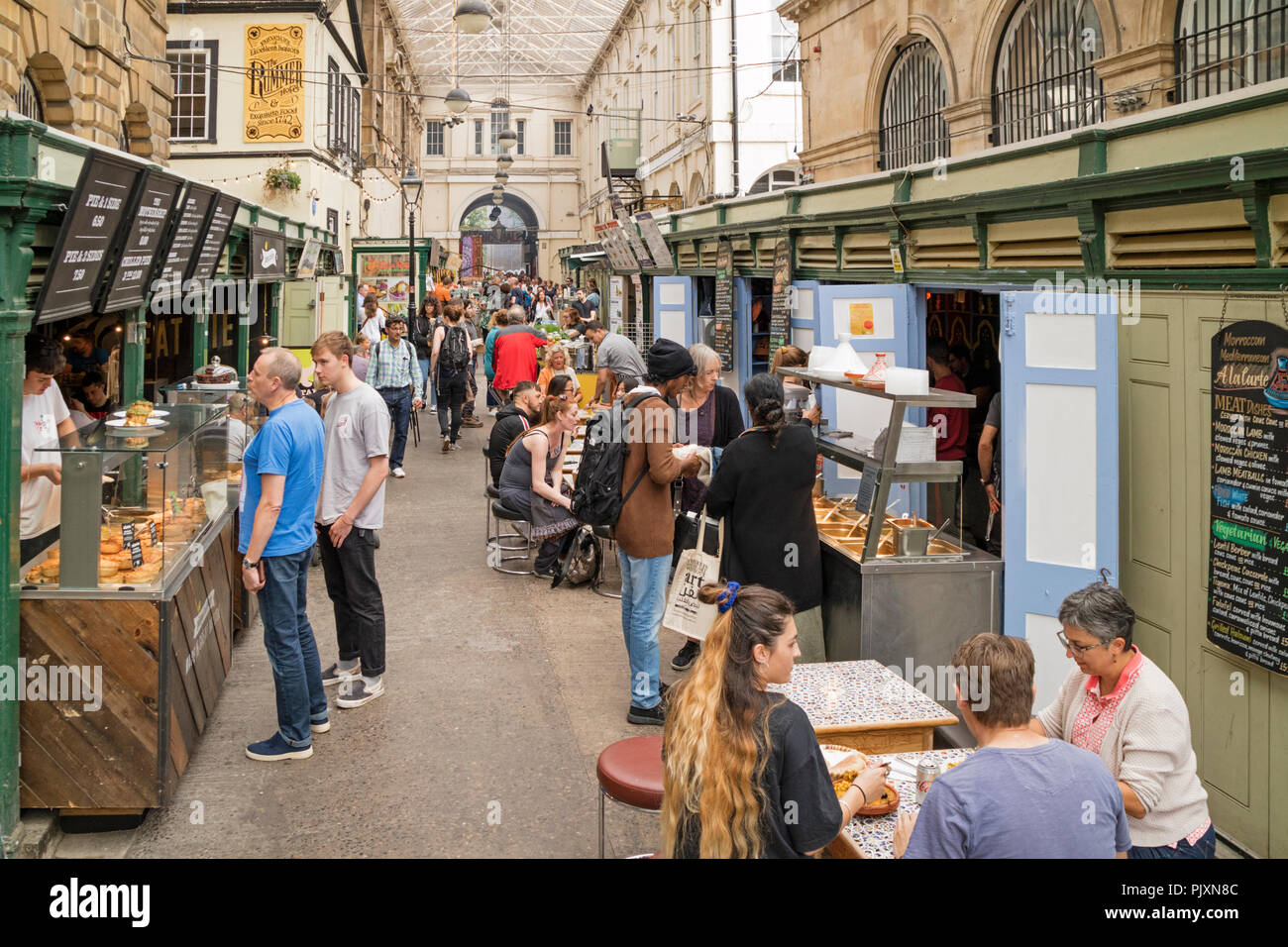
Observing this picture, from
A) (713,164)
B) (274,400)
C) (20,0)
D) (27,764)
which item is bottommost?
(27,764)

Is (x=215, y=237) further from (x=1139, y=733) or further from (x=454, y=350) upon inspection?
(x=1139, y=733)

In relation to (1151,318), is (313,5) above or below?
above

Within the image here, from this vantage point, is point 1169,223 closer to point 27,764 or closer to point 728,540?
point 728,540

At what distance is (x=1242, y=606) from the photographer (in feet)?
16.1

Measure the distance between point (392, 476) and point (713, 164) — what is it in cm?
1692

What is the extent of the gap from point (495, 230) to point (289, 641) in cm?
6005

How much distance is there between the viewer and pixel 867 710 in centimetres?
463

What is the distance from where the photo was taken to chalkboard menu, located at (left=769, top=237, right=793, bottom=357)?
11.4 m

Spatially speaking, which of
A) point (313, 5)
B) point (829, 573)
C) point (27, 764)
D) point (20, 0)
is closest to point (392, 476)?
point (20, 0)

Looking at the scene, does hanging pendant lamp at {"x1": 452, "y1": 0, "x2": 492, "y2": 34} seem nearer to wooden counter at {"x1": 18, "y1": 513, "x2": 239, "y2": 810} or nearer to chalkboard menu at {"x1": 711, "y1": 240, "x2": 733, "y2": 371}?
chalkboard menu at {"x1": 711, "y1": 240, "x2": 733, "y2": 371}

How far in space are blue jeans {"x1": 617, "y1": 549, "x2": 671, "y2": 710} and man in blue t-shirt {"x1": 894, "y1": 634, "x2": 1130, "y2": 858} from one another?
333 centimetres

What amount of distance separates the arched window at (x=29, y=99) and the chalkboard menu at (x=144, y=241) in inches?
226

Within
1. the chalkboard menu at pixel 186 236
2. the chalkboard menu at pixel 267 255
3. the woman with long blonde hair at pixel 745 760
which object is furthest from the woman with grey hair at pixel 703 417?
the chalkboard menu at pixel 267 255

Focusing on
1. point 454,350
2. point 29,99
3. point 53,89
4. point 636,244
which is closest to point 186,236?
point 29,99
